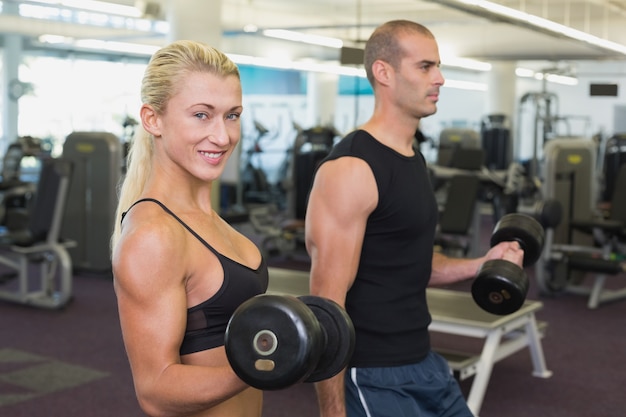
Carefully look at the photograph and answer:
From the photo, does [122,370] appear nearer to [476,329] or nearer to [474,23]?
[476,329]

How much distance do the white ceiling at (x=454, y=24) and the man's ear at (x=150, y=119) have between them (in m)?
9.33

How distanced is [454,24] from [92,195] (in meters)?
5.84

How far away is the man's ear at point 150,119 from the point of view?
126cm

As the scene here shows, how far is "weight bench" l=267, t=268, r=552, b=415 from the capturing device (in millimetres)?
3422

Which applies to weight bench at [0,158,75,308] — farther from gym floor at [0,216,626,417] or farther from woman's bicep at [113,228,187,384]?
woman's bicep at [113,228,187,384]

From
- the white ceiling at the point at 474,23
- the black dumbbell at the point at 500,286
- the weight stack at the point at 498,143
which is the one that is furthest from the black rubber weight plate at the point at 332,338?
the weight stack at the point at 498,143

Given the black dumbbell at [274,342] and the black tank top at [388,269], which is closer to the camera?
the black dumbbell at [274,342]

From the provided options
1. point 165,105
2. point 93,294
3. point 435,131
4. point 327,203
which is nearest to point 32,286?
point 93,294

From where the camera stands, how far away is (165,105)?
1.23 meters

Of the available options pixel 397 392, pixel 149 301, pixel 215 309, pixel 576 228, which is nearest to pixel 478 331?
pixel 397 392

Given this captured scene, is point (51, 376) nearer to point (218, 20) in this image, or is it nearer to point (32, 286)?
point (32, 286)

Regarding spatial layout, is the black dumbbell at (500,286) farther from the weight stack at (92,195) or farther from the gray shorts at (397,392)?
the weight stack at (92,195)

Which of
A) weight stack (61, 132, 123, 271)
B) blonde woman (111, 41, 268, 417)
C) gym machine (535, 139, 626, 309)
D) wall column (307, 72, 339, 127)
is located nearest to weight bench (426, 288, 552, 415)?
gym machine (535, 139, 626, 309)

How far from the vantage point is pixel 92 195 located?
6531 mm
